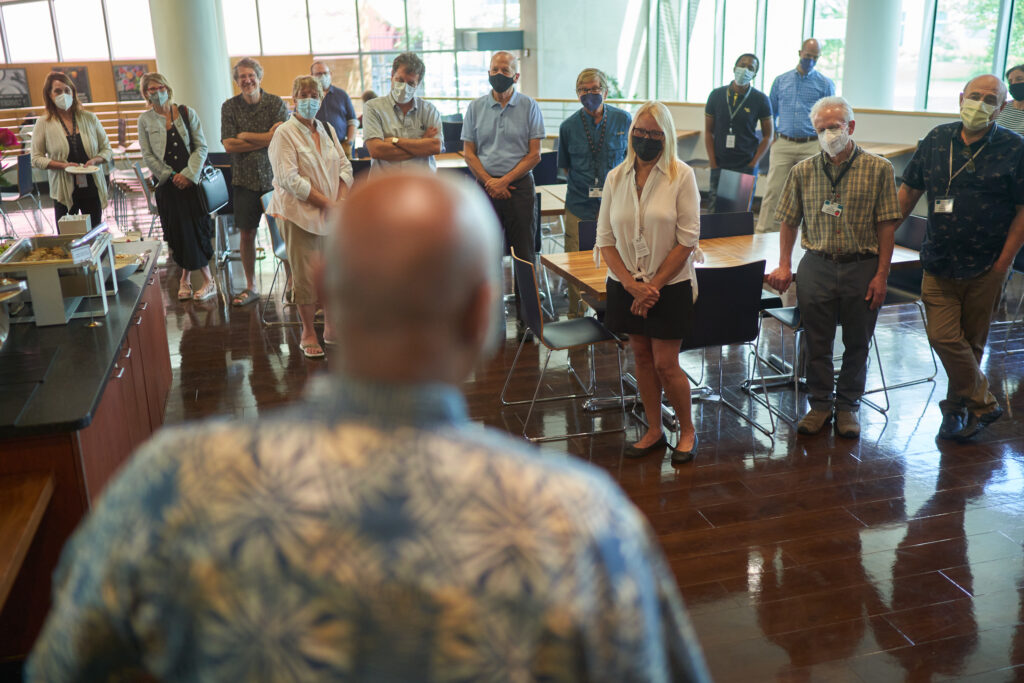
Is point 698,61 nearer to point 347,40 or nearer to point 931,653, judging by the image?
point 347,40

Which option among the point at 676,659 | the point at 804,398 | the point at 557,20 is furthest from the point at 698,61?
the point at 676,659

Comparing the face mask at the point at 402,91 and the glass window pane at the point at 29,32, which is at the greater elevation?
the glass window pane at the point at 29,32

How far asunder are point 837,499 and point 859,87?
22.3ft

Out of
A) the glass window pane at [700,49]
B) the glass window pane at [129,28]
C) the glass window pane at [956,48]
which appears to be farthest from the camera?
the glass window pane at [129,28]

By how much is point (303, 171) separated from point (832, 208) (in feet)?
9.83

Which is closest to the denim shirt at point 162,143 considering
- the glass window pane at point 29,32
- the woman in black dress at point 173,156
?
the woman in black dress at point 173,156

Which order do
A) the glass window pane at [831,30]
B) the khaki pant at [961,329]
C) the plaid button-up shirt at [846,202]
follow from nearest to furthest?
the plaid button-up shirt at [846,202] < the khaki pant at [961,329] < the glass window pane at [831,30]

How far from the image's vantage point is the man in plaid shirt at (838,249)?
13.4ft

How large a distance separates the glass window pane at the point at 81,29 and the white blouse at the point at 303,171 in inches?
630

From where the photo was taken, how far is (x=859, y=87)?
367 inches

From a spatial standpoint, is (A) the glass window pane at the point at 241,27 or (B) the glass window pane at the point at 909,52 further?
(A) the glass window pane at the point at 241,27

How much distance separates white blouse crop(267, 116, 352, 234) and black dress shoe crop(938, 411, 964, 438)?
A: 11.7 ft

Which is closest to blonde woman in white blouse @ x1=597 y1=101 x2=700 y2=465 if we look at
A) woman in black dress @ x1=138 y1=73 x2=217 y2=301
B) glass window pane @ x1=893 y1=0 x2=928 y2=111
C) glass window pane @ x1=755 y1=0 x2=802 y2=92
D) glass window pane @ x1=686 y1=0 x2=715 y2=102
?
woman in black dress @ x1=138 y1=73 x2=217 y2=301

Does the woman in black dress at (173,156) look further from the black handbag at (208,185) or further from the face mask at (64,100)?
the face mask at (64,100)
